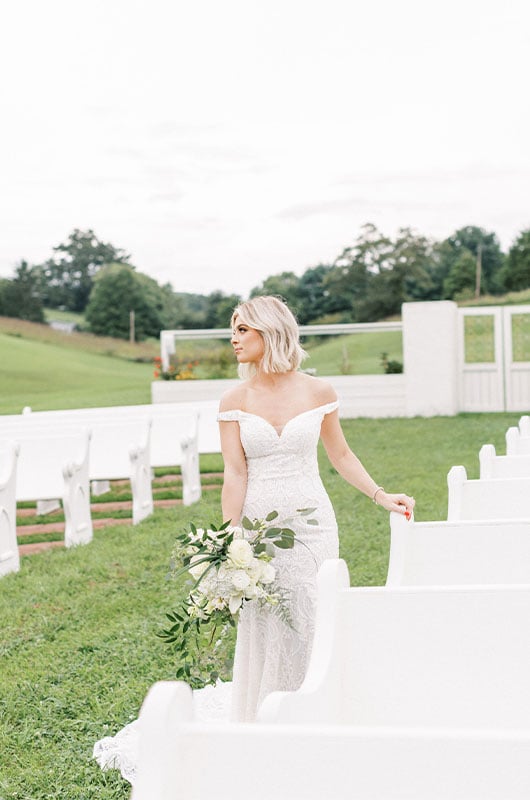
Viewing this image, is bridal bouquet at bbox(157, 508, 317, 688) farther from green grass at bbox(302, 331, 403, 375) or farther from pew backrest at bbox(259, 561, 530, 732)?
green grass at bbox(302, 331, 403, 375)

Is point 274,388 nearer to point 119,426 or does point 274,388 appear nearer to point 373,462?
point 119,426

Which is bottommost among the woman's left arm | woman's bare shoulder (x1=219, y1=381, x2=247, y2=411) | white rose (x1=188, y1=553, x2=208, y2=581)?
white rose (x1=188, y1=553, x2=208, y2=581)

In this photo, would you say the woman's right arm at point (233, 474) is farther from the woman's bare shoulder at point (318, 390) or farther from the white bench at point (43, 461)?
the white bench at point (43, 461)

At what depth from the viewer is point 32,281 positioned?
3984 centimetres

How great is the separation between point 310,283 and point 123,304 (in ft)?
31.5

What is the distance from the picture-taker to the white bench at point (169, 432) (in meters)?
10.5

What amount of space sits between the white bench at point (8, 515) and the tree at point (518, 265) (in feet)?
148

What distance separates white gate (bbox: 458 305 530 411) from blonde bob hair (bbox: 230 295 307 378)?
15860 millimetres

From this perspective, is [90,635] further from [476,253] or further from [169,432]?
[476,253]

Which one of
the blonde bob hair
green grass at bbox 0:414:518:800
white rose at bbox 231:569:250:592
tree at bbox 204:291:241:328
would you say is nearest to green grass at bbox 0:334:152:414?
tree at bbox 204:291:241:328

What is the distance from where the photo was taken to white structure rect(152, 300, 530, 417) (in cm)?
1895

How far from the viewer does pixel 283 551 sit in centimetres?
362

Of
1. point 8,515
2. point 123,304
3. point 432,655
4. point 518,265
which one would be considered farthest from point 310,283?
point 432,655

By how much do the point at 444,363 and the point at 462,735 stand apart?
17920 millimetres
